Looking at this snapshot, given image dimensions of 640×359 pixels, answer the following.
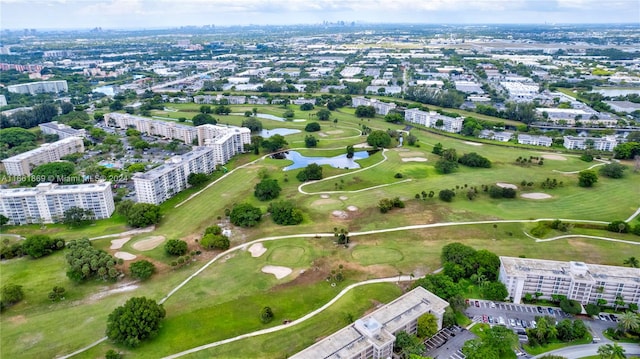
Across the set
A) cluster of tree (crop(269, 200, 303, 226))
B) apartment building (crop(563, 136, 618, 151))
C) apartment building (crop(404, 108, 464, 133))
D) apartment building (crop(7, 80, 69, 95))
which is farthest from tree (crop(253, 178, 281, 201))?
apartment building (crop(7, 80, 69, 95))

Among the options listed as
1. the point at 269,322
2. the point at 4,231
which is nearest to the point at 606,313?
the point at 269,322

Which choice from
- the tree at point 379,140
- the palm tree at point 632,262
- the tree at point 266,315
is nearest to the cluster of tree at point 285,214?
the tree at point 266,315

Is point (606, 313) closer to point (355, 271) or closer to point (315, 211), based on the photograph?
point (355, 271)

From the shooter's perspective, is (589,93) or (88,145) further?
(589,93)

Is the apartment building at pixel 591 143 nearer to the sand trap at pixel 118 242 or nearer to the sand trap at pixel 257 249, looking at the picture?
the sand trap at pixel 257 249

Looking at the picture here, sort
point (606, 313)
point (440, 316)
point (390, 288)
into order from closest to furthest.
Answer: point (440, 316) < point (606, 313) < point (390, 288)

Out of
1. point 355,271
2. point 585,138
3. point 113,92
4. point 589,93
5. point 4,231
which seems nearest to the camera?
point 355,271
